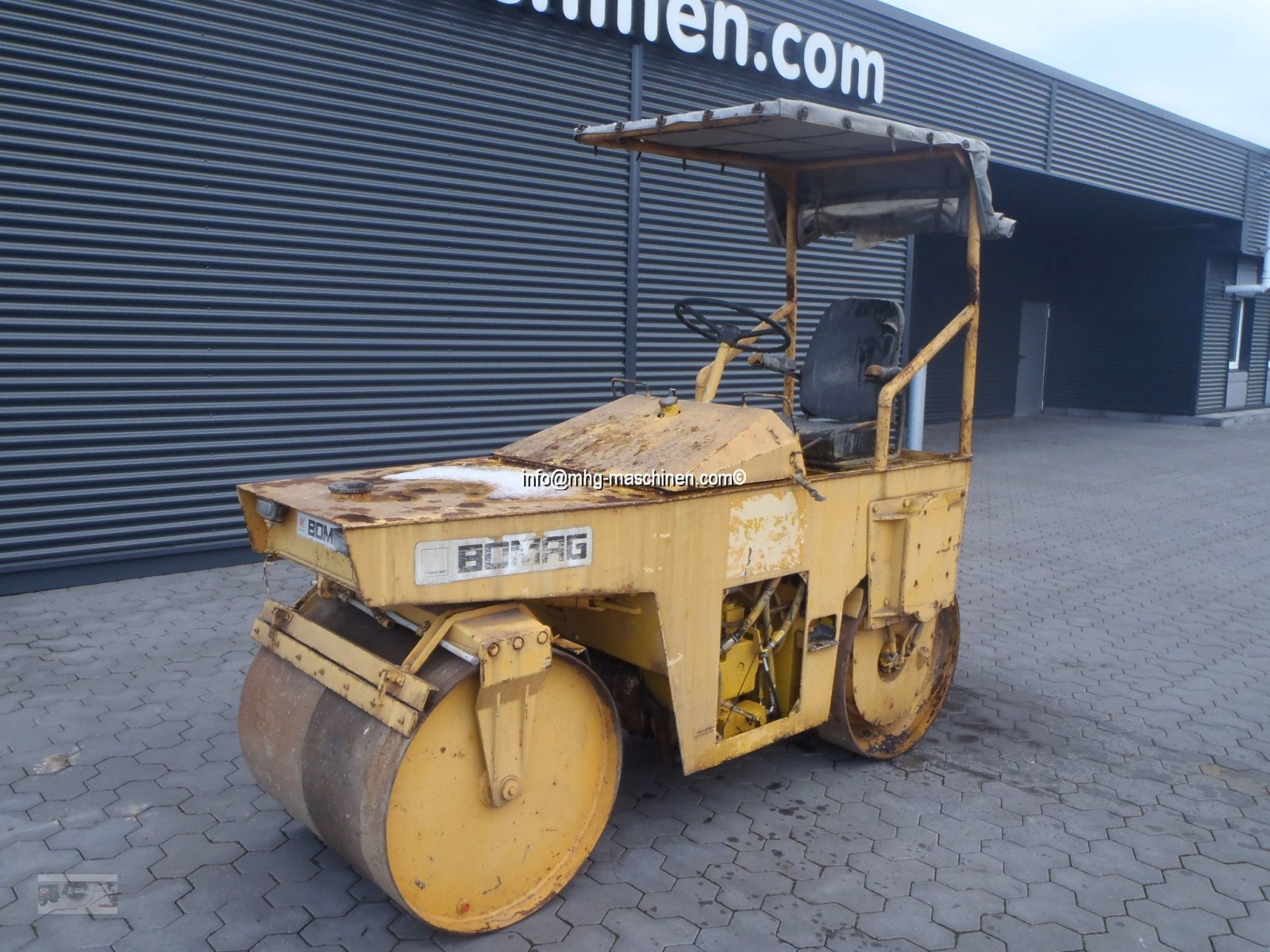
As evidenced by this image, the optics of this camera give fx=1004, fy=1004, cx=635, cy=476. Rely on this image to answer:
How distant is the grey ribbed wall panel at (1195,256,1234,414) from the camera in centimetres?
1862

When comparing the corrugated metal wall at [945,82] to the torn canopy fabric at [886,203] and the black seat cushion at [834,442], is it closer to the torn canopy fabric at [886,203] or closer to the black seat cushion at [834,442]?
the torn canopy fabric at [886,203]

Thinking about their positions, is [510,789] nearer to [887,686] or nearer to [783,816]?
[783,816]

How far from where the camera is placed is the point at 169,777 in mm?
4027

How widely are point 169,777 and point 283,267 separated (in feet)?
14.0

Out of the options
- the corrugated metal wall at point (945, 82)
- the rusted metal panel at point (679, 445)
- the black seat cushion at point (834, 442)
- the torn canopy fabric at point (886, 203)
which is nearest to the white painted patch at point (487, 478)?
the rusted metal panel at point (679, 445)

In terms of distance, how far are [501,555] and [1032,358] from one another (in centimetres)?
1974

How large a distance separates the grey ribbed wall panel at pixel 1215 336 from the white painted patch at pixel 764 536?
1806cm

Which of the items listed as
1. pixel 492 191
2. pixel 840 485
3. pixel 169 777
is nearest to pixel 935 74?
pixel 492 191

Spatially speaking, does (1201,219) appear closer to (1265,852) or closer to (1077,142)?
(1077,142)

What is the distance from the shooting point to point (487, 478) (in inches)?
138

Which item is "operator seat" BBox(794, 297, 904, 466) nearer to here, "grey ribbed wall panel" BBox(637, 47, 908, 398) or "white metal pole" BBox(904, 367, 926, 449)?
"grey ribbed wall panel" BBox(637, 47, 908, 398)

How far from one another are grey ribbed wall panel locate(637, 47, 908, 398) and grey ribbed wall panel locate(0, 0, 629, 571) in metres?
0.48

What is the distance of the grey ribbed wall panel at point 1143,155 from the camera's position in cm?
1413

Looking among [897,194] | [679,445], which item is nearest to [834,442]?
[679,445]
